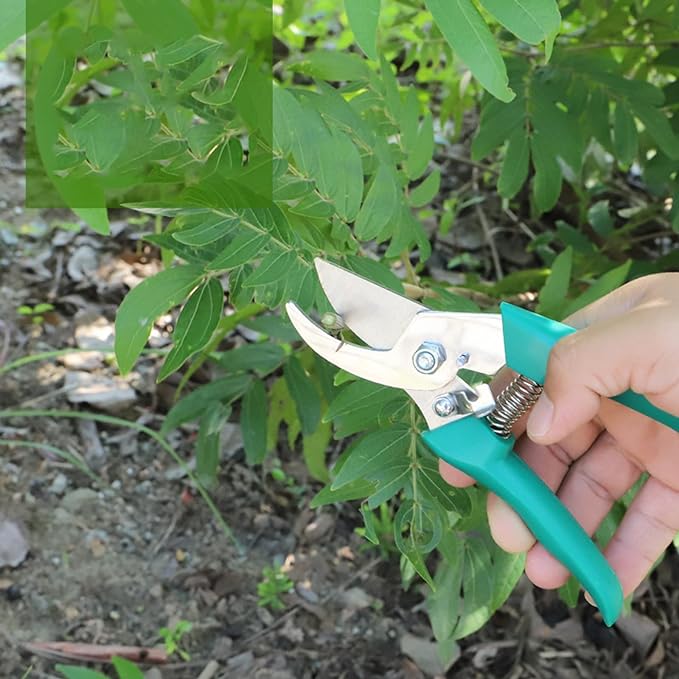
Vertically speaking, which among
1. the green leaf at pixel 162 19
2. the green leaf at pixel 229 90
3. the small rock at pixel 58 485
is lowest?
the small rock at pixel 58 485

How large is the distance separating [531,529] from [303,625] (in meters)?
0.73

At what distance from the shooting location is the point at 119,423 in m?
1.71

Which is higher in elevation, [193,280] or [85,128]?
[85,128]

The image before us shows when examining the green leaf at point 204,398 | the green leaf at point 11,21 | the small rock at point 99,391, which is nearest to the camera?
the green leaf at point 11,21

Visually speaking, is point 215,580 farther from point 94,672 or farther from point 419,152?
point 419,152

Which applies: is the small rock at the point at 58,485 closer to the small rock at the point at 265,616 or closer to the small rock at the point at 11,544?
the small rock at the point at 11,544

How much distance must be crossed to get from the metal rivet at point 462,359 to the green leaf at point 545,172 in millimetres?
632

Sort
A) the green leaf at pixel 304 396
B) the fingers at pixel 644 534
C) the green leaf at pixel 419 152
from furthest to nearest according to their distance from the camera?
the green leaf at pixel 304 396 → the green leaf at pixel 419 152 → the fingers at pixel 644 534

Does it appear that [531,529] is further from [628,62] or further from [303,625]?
[628,62]

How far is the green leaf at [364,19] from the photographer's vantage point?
0.69 m

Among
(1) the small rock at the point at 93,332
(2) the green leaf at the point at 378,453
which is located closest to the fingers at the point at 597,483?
(2) the green leaf at the point at 378,453

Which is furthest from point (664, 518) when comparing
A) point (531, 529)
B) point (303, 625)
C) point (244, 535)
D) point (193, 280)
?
point (244, 535)

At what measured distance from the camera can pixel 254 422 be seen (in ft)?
4.60

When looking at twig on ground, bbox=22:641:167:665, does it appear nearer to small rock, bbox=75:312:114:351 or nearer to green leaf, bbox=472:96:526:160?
small rock, bbox=75:312:114:351
